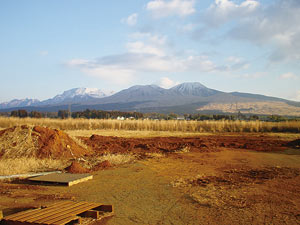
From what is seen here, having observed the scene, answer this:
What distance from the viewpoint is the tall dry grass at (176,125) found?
27.5 metres

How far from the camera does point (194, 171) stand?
9500 millimetres

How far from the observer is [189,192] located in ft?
22.5

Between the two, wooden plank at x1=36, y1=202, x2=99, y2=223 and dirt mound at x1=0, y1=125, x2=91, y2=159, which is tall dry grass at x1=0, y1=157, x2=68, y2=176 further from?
wooden plank at x1=36, y1=202, x2=99, y2=223

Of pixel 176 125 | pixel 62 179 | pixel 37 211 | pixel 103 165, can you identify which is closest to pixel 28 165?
pixel 103 165

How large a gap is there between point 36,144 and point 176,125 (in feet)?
65.0

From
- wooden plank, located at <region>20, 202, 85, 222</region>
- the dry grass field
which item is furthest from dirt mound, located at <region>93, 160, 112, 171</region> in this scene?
wooden plank, located at <region>20, 202, 85, 222</region>

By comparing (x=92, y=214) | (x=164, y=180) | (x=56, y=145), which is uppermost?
(x=56, y=145)

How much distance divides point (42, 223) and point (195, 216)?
8.66ft

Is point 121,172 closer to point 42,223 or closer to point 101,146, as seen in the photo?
point 42,223

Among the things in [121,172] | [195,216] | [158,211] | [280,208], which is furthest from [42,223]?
[121,172]

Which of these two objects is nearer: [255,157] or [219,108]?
[255,157]

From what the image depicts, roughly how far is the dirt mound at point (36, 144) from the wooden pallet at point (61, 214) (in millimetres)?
7000

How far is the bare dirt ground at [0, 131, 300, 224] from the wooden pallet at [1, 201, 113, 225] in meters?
0.32

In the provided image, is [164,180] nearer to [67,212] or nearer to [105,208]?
[105,208]
